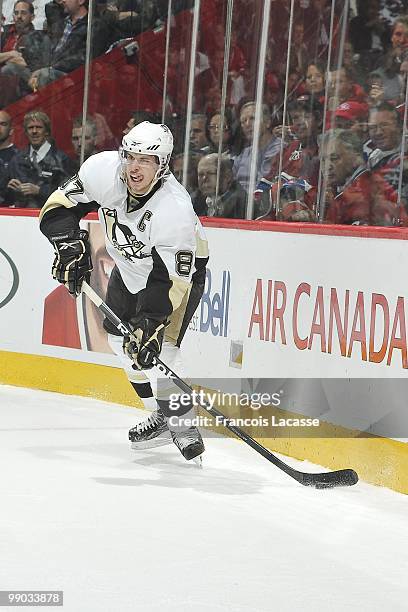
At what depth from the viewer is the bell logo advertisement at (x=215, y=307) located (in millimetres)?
5715

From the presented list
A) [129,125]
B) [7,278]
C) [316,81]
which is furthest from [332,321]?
[129,125]

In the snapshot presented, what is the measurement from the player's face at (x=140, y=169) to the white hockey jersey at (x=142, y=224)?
0.09 meters

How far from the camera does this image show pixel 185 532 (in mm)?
3777

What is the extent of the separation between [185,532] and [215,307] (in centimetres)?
216

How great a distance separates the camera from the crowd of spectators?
19.1 ft

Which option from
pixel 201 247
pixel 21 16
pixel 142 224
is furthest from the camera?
pixel 21 16

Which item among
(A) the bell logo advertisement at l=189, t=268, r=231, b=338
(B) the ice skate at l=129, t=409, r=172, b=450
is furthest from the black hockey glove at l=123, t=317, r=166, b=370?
(A) the bell logo advertisement at l=189, t=268, r=231, b=338

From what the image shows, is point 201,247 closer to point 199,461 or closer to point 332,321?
point 332,321

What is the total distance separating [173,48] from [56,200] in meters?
2.67

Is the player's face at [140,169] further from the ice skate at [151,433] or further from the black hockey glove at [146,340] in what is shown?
the ice skate at [151,433]

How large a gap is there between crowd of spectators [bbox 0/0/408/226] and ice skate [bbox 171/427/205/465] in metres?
1.40

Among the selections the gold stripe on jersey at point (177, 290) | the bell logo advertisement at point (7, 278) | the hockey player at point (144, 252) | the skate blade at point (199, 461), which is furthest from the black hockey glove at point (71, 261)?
the bell logo advertisement at point (7, 278)

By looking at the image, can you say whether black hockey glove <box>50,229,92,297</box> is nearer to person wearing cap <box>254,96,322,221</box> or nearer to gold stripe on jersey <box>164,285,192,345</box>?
gold stripe on jersey <box>164,285,192,345</box>

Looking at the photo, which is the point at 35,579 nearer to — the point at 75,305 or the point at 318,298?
the point at 318,298
